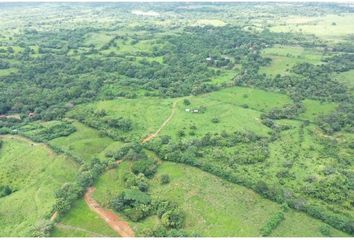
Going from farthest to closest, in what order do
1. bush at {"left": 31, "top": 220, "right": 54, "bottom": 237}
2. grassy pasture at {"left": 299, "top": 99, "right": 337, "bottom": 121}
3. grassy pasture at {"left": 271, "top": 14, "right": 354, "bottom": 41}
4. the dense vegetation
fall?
grassy pasture at {"left": 271, "top": 14, "right": 354, "bottom": 41} < grassy pasture at {"left": 299, "top": 99, "right": 337, "bottom": 121} < the dense vegetation < bush at {"left": 31, "top": 220, "right": 54, "bottom": 237}

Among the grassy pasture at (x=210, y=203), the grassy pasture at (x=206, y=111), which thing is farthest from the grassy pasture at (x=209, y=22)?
the grassy pasture at (x=210, y=203)

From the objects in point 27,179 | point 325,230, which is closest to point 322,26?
point 325,230

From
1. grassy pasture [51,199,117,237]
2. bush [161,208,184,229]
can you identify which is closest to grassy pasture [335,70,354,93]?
bush [161,208,184,229]

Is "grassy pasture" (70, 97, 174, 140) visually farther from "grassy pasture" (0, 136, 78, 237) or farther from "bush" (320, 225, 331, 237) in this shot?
"bush" (320, 225, 331, 237)

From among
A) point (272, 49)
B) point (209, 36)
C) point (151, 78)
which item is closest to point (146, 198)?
point (151, 78)

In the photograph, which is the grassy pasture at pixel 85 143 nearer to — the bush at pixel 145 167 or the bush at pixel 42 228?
the bush at pixel 145 167
